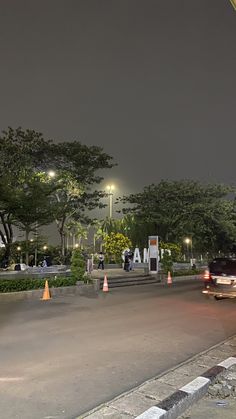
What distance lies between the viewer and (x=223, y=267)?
14570mm

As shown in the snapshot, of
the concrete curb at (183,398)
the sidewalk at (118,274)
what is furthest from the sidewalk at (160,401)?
the sidewalk at (118,274)

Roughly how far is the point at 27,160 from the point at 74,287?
42.2 feet

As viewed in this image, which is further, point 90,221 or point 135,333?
point 90,221

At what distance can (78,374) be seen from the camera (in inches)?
237

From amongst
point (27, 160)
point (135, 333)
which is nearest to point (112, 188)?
point (27, 160)

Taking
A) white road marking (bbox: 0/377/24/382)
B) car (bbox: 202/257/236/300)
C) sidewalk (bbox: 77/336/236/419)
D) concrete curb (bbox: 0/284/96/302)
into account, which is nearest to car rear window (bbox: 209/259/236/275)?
car (bbox: 202/257/236/300)

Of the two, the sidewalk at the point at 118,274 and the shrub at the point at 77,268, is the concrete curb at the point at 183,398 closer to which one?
the shrub at the point at 77,268

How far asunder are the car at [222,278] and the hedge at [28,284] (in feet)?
20.0

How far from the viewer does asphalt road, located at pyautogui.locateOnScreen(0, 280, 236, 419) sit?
16.8 feet

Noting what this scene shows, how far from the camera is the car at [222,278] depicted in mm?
14352

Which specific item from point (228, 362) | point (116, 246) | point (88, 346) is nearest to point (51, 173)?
point (116, 246)

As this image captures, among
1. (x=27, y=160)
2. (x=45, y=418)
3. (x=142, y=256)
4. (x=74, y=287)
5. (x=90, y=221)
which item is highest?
(x=27, y=160)

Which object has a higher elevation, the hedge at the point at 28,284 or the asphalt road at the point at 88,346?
the hedge at the point at 28,284

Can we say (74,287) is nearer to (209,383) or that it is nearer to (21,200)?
(21,200)
